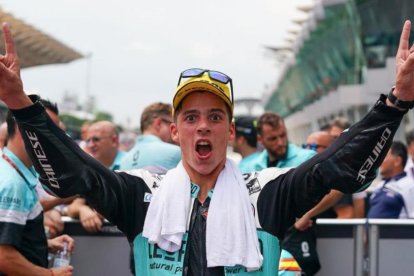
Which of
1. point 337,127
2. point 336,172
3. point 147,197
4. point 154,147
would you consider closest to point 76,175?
point 147,197

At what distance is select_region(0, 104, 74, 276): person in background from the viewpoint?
3900 mm

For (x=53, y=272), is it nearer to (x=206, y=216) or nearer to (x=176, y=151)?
(x=206, y=216)

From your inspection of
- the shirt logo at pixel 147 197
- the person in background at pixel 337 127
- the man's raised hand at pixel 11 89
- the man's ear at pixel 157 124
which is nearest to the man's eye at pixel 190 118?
the shirt logo at pixel 147 197

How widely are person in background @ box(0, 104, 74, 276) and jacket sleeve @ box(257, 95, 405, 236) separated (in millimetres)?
1610

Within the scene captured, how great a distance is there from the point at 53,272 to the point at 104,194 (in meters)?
1.43

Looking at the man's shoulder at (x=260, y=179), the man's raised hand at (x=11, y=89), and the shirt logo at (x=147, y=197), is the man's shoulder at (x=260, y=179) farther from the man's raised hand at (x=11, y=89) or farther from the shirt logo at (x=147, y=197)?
the man's raised hand at (x=11, y=89)

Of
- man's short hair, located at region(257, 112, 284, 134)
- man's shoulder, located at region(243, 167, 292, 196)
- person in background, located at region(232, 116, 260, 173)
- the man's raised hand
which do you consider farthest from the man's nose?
person in background, located at region(232, 116, 260, 173)

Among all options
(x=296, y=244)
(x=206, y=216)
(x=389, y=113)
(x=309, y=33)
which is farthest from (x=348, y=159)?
(x=309, y=33)

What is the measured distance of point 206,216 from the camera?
2.91m

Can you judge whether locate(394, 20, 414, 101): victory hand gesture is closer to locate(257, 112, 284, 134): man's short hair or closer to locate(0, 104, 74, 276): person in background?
locate(0, 104, 74, 276): person in background

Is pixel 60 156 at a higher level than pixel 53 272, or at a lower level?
higher

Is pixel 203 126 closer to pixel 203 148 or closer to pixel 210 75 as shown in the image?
pixel 203 148

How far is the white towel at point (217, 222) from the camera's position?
2.80m

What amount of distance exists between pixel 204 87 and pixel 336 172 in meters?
0.63
